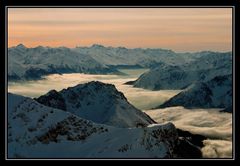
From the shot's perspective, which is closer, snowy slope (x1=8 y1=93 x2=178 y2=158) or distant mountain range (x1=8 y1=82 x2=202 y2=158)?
snowy slope (x1=8 y1=93 x2=178 y2=158)

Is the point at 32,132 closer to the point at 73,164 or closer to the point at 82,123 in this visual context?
the point at 82,123

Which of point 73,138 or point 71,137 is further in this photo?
point 73,138

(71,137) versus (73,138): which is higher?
(71,137)

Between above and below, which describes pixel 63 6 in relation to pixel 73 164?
above

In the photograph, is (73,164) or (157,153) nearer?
(73,164)

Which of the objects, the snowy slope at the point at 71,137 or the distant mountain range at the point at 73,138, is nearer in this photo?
the snowy slope at the point at 71,137
